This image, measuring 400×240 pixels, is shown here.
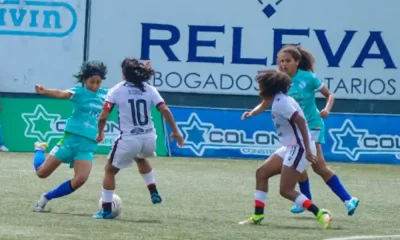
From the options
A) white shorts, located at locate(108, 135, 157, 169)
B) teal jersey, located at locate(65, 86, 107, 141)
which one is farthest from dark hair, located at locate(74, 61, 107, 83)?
white shorts, located at locate(108, 135, 157, 169)

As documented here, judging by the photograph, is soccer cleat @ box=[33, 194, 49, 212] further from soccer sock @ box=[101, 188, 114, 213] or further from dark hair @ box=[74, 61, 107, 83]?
dark hair @ box=[74, 61, 107, 83]

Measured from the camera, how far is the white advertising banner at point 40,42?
80.3ft

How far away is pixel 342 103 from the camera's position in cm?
2477

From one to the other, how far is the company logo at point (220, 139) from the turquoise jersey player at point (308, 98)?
10.5 m

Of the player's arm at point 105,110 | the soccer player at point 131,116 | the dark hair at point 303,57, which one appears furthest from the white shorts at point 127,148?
the dark hair at point 303,57

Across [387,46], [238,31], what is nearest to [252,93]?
[238,31]

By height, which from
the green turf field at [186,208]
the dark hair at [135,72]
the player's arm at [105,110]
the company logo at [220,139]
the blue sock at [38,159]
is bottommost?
the company logo at [220,139]

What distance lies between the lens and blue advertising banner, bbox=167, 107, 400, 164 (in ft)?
76.4

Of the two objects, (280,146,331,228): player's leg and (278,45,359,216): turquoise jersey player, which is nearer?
(280,146,331,228): player's leg

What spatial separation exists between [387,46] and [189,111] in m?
4.49

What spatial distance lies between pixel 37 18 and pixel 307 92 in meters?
12.8

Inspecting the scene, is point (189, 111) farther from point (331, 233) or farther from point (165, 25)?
point (331, 233)

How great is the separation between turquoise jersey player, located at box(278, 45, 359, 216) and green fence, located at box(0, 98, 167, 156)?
10534 mm

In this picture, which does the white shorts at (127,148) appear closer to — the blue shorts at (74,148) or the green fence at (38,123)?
the blue shorts at (74,148)
